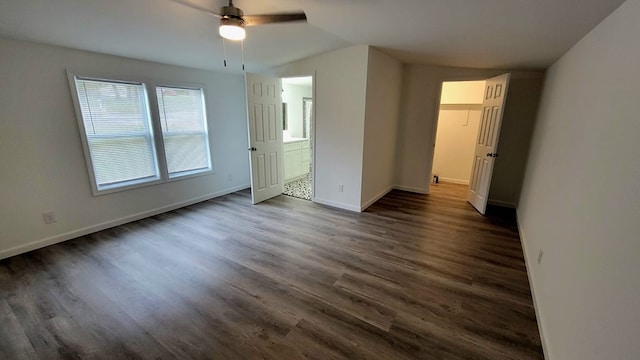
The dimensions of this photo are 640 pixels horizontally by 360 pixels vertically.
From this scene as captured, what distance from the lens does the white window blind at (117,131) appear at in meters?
3.14

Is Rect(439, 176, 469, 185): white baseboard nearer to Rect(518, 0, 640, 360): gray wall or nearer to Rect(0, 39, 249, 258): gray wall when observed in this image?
Rect(518, 0, 640, 360): gray wall

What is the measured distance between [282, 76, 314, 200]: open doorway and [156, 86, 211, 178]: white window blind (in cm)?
158

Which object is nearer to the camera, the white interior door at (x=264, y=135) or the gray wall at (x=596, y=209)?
the gray wall at (x=596, y=209)

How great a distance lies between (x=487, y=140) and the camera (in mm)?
3980

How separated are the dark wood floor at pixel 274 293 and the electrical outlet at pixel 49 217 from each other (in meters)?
0.31

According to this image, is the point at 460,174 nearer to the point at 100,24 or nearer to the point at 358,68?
the point at 358,68

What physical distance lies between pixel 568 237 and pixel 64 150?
4.85 metres

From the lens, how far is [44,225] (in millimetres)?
2916

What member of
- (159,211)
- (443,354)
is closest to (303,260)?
(443,354)

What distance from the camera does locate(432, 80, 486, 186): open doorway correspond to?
536 centimetres

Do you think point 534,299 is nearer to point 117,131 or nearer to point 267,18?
point 267,18

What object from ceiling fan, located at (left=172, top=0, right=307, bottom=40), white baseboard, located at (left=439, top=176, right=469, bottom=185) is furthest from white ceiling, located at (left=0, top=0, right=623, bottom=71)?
white baseboard, located at (left=439, top=176, right=469, bottom=185)

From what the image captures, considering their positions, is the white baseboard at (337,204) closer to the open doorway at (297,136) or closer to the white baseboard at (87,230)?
the open doorway at (297,136)

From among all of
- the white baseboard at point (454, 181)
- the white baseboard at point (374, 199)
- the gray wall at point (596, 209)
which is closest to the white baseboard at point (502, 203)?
the white baseboard at point (454, 181)
